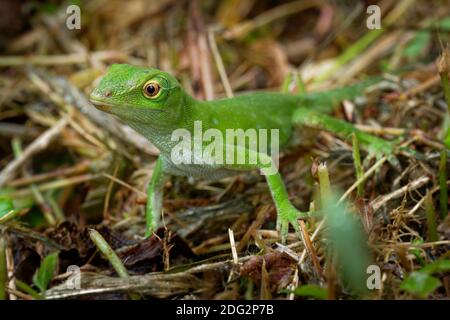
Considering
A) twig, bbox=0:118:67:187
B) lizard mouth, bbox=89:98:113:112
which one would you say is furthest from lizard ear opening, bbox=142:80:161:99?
twig, bbox=0:118:67:187

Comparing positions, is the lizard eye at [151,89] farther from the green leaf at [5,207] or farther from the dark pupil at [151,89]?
the green leaf at [5,207]

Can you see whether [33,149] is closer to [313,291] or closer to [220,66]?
[220,66]

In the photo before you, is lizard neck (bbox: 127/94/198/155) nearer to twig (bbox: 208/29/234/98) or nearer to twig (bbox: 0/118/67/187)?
twig (bbox: 208/29/234/98)

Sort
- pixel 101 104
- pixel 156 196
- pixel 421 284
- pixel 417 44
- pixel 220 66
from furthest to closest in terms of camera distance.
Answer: pixel 417 44 < pixel 220 66 < pixel 156 196 < pixel 101 104 < pixel 421 284

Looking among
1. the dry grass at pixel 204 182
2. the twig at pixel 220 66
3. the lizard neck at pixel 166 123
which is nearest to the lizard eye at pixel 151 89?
the lizard neck at pixel 166 123

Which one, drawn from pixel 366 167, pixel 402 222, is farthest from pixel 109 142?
pixel 402 222

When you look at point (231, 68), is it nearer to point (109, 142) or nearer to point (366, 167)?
point (109, 142)

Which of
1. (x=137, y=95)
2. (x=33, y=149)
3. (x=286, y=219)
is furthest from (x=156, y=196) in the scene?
(x=33, y=149)
